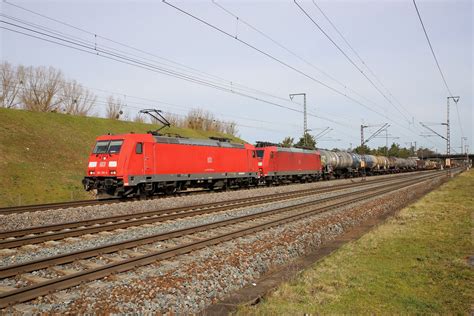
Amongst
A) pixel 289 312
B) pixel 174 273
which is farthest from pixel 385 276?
pixel 174 273

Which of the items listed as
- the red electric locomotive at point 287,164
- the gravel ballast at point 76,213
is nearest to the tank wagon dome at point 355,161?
the red electric locomotive at point 287,164

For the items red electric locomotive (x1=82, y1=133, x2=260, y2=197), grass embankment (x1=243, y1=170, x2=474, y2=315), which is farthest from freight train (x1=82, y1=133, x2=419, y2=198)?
grass embankment (x1=243, y1=170, x2=474, y2=315)

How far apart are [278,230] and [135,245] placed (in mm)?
4757

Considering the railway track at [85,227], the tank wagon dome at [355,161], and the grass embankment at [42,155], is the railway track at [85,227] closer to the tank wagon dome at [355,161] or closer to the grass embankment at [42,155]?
the grass embankment at [42,155]

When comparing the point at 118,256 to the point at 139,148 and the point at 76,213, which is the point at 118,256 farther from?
the point at 139,148

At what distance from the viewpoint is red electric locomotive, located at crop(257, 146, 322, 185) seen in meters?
34.0

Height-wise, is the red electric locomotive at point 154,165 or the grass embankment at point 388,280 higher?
the red electric locomotive at point 154,165

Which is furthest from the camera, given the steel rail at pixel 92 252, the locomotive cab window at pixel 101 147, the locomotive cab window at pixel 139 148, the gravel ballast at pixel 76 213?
the locomotive cab window at pixel 101 147

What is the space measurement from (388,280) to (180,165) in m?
17.3

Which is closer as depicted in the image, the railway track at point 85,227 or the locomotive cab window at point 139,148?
the railway track at point 85,227

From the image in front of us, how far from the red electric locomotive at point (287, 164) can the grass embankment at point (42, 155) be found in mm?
14306

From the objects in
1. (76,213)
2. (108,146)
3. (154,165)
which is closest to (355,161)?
(154,165)

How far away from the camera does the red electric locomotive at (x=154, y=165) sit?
65.0 feet

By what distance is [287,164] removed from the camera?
122 feet
